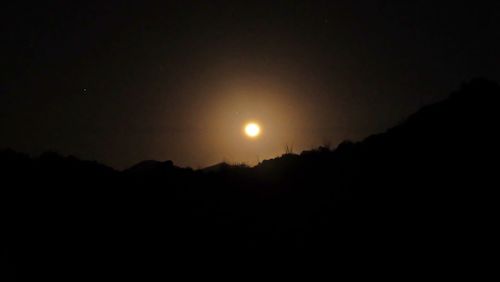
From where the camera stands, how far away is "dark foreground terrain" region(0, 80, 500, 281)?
46.5 feet

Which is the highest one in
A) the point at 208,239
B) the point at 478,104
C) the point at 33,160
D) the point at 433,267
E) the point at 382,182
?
the point at 478,104

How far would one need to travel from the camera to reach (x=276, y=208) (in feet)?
56.4

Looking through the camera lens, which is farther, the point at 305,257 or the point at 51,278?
the point at 305,257

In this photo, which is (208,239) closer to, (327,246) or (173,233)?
(173,233)

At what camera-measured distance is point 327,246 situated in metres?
15.1

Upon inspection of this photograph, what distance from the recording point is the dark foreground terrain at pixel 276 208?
1419 cm

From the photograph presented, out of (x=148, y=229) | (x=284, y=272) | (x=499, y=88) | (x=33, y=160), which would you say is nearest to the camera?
(x=284, y=272)

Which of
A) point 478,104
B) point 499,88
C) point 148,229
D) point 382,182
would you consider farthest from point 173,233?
point 499,88

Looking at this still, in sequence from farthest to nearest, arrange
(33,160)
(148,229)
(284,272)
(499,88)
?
(499,88), (33,160), (148,229), (284,272)

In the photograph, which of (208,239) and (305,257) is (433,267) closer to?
(305,257)

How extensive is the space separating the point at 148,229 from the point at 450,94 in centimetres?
1366

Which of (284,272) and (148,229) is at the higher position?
(148,229)

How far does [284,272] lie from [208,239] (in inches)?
122

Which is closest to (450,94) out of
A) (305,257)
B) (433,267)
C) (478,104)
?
(478,104)
